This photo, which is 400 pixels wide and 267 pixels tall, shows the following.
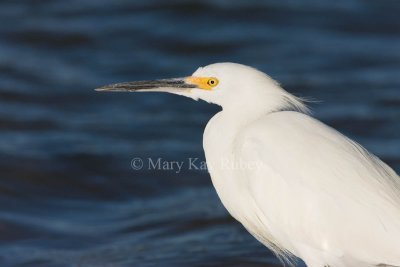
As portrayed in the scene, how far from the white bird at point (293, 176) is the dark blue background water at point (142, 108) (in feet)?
6.02

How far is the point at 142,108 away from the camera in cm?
1157

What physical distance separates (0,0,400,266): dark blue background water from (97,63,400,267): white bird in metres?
1.84

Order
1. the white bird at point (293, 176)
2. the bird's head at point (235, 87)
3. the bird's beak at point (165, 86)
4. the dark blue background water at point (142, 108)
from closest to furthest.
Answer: the white bird at point (293, 176), the bird's head at point (235, 87), the bird's beak at point (165, 86), the dark blue background water at point (142, 108)

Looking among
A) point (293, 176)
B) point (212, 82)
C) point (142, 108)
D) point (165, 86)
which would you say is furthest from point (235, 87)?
point (142, 108)

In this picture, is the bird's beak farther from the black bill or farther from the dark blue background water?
the dark blue background water

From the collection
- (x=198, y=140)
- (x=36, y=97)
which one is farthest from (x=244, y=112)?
(x=36, y=97)

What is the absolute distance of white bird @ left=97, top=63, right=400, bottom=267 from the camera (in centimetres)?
550

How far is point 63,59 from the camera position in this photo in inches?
511

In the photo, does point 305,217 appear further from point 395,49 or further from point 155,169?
point 395,49

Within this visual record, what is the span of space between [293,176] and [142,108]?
619 cm

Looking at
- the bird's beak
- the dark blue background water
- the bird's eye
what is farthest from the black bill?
the dark blue background water

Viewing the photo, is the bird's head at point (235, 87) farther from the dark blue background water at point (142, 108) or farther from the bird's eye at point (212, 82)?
the dark blue background water at point (142, 108)

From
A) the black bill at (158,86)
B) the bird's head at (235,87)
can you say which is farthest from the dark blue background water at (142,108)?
the bird's head at (235,87)

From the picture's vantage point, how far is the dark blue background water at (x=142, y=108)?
798cm
